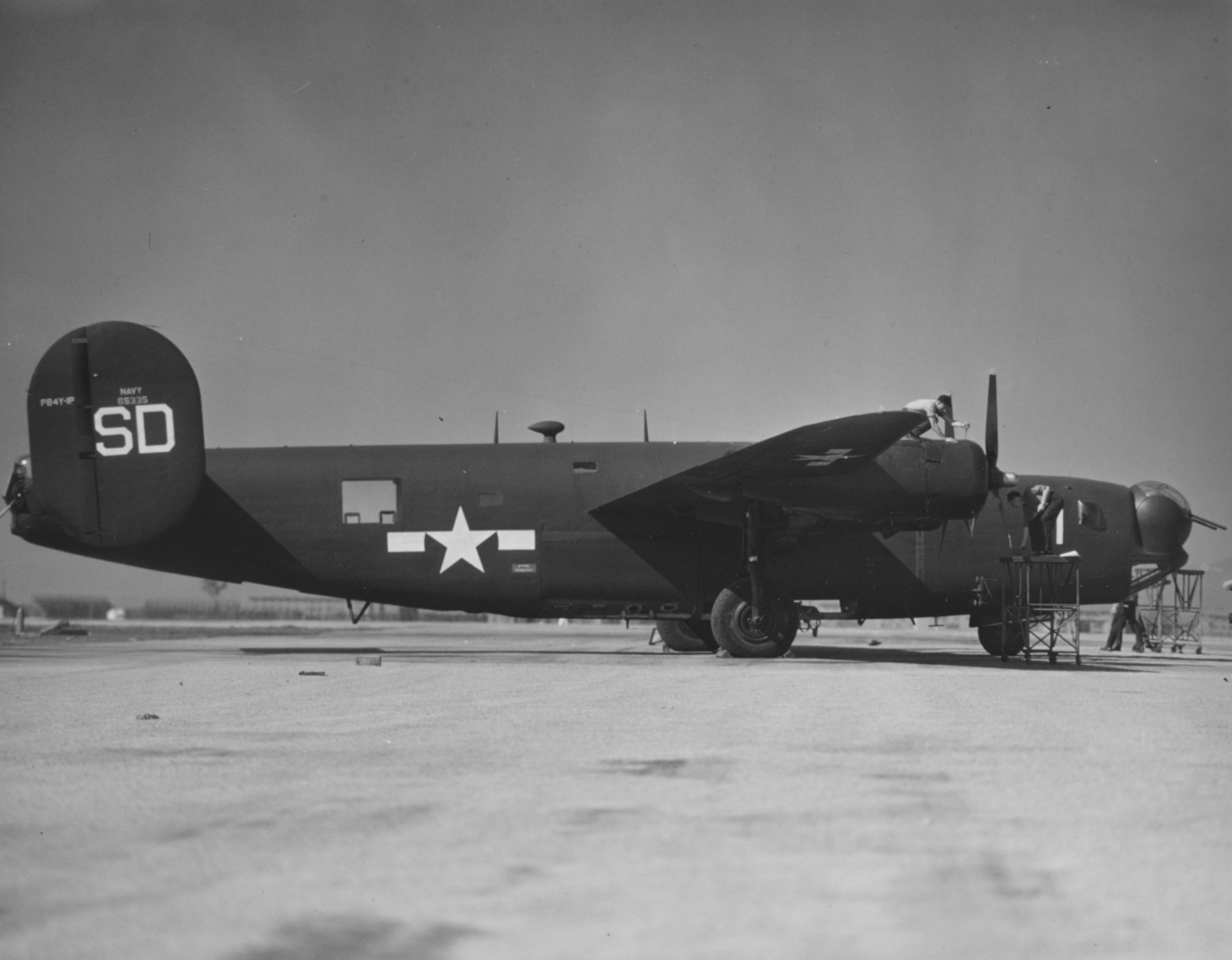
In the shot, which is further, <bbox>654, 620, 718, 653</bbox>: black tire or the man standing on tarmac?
the man standing on tarmac

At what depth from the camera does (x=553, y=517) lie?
19.6m

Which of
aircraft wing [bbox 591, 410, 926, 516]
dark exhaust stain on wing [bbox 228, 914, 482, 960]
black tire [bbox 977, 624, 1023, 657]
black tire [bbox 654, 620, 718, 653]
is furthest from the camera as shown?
black tire [bbox 654, 620, 718, 653]

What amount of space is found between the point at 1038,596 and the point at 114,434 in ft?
47.9

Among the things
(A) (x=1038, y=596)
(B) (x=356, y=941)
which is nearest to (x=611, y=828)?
(B) (x=356, y=941)

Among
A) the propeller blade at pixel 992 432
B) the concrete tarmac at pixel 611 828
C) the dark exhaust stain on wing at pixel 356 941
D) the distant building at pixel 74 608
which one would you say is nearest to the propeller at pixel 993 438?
the propeller blade at pixel 992 432

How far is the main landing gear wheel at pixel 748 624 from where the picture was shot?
60.8 ft

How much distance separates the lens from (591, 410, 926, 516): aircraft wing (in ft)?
52.6

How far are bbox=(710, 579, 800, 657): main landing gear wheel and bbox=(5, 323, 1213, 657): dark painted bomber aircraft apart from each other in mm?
32

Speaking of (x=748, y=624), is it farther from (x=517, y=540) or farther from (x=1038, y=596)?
(x=1038, y=596)

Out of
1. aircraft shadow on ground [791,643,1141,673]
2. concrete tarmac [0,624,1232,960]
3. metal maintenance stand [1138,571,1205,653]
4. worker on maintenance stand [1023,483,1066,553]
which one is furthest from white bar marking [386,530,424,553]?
metal maintenance stand [1138,571,1205,653]

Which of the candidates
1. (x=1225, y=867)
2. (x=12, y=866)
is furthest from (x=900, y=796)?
(x=12, y=866)

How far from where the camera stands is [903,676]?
1502cm

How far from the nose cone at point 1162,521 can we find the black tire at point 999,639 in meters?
2.72

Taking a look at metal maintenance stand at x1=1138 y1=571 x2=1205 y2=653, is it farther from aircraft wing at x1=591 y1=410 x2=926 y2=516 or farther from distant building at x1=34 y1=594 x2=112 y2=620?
distant building at x1=34 y1=594 x2=112 y2=620
